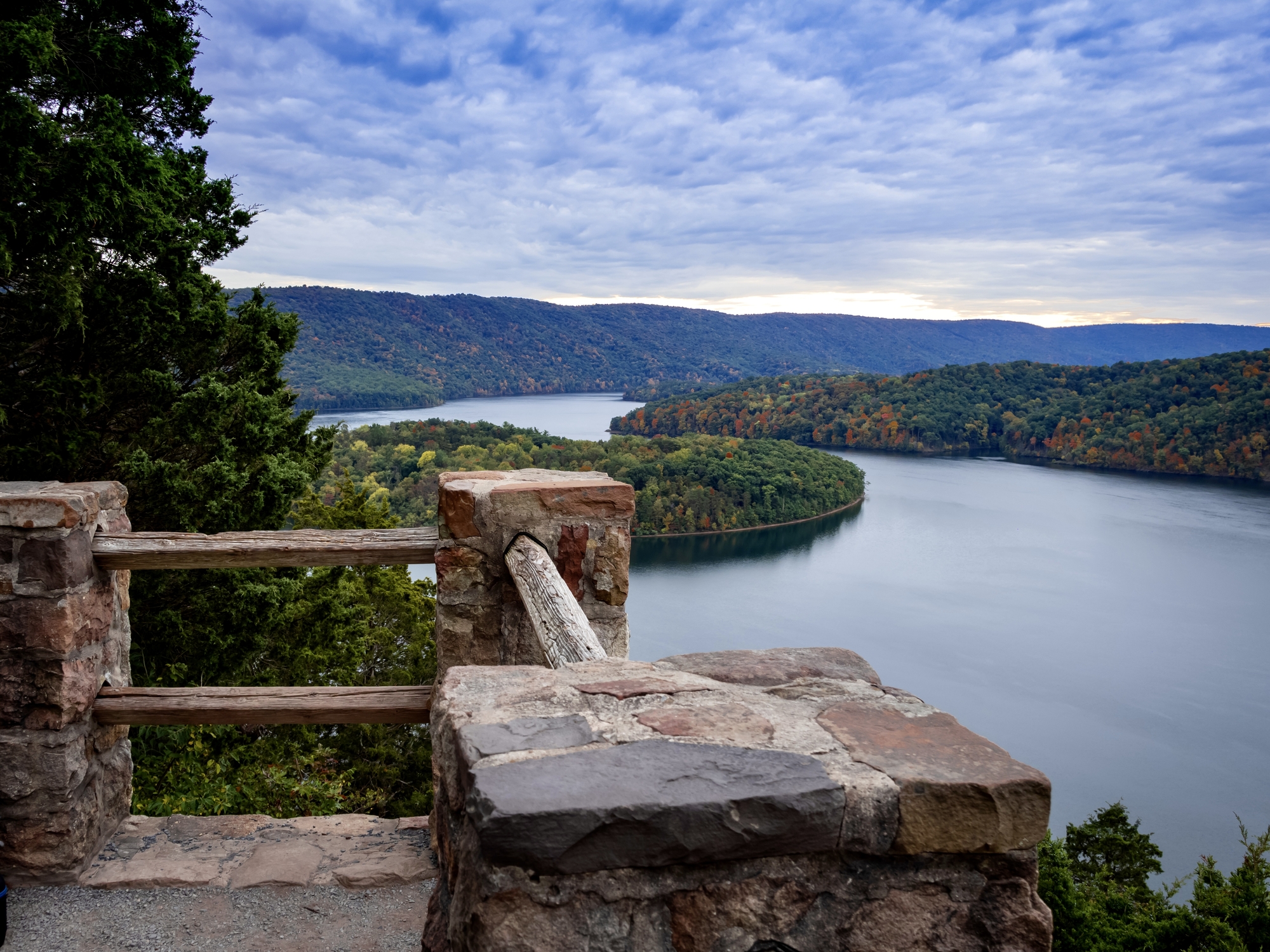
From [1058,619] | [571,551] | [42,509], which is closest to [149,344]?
[42,509]

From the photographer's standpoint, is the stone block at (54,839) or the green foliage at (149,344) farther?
the green foliage at (149,344)

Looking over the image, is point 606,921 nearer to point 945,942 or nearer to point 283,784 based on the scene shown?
point 945,942

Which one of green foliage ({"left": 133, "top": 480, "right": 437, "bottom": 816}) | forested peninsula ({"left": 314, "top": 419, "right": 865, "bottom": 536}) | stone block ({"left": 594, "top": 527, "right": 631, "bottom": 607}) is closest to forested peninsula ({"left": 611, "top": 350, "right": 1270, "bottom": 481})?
forested peninsula ({"left": 314, "top": 419, "right": 865, "bottom": 536})

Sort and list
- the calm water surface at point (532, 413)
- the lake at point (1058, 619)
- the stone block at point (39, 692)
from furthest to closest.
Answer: the calm water surface at point (532, 413), the lake at point (1058, 619), the stone block at point (39, 692)

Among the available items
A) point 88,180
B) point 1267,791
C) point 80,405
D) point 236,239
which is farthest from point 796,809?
point 1267,791

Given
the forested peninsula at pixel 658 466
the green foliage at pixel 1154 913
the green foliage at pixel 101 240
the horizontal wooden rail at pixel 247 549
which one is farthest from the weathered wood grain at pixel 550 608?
the forested peninsula at pixel 658 466

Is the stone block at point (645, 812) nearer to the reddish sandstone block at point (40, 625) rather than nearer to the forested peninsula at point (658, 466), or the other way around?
the reddish sandstone block at point (40, 625)

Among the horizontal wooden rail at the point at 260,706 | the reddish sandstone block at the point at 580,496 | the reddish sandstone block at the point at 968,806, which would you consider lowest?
the horizontal wooden rail at the point at 260,706
